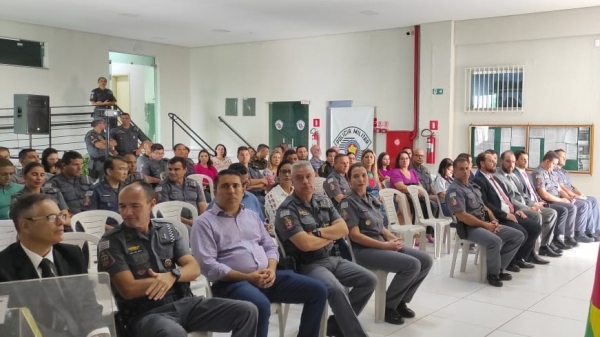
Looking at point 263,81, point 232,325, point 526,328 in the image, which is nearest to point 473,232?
point 526,328

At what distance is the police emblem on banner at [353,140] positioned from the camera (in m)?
10.4

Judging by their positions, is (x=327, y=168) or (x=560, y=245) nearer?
(x=560, y=245)

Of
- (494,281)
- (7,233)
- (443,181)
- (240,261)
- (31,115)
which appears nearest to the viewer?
(240,261)

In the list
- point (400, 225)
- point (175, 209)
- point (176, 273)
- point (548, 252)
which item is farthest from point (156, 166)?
point (176, 273)

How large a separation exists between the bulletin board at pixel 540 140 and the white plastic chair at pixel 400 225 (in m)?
3.39

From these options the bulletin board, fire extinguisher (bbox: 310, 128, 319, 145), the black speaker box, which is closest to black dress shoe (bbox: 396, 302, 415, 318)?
the bulletin board

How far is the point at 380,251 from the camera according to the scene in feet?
12.9

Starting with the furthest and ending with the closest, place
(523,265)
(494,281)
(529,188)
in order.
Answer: (529,188), (523,265), (494,281)

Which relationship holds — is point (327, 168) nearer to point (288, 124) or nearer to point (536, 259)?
point (536, 259)

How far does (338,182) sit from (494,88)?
4.22 meters

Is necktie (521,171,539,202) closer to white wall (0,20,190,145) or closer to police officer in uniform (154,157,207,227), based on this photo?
police officer in uniform (154,157,207,227)

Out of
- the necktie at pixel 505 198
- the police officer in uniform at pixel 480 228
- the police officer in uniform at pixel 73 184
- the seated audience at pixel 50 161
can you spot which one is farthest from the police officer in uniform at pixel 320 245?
the seated audience at pixel 50 161

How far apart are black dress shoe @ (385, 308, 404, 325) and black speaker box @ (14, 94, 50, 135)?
258 inches

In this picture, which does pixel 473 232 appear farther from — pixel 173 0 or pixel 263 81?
pixel 263 81
